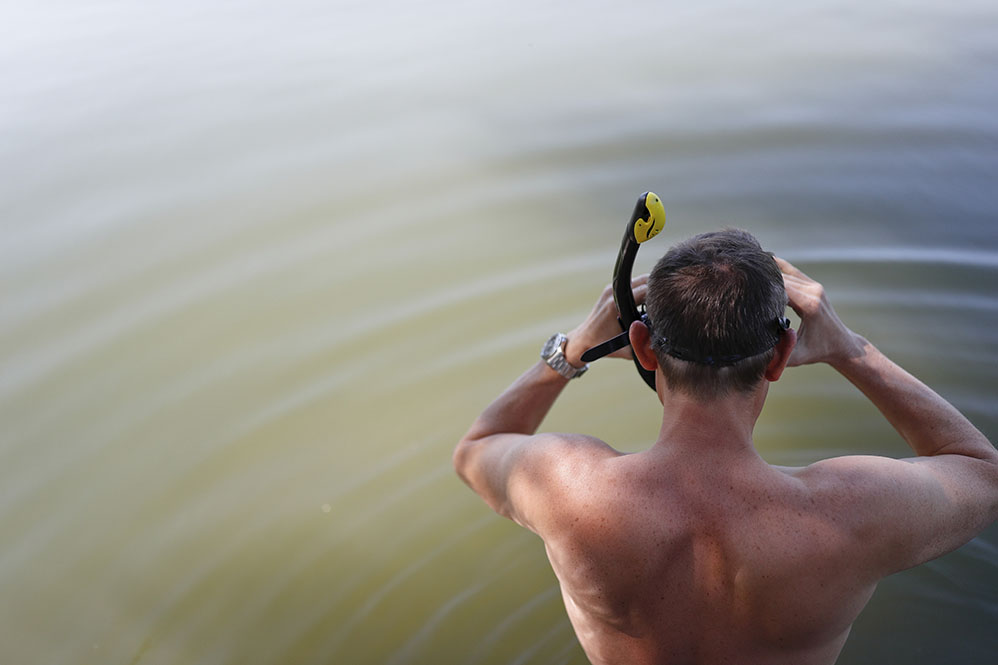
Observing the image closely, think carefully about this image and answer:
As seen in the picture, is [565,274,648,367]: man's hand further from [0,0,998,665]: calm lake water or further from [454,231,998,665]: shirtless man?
[0,0,998,665]: calm lake water

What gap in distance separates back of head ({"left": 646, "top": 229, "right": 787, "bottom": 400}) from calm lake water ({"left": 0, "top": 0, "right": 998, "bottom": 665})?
1.28 m

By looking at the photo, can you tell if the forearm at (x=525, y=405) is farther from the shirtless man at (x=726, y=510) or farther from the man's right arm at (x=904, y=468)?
the man's right arm at (x=904, y=468)

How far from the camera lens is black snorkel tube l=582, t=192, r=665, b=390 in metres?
1.83

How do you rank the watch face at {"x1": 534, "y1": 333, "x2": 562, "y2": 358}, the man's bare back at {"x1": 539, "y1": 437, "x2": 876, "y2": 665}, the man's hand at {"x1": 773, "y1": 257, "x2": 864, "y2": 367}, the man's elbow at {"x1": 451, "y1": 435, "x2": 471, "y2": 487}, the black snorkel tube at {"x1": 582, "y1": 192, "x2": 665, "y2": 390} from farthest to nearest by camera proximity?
1. the watch face at {"x1": 534, "y1": 333, "x2": 562, "y2": 358}
2. the man's elbow at {"x1": 451, "y1": 435, "x2": 471, "y2": 487}
3. the man's hand at {"x1": 773, "y1": 257, "x2": 864, "y2": 367}
4. the black snorkel tube at {"x1": 582, "y1": 192, "x2": 665, "y2": 390}
5. the man's bare back at {"x1": 539, "y1": 437, "x2": 876, "y2": 665}

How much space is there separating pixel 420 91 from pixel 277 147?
949mm

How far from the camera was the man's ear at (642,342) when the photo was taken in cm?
172

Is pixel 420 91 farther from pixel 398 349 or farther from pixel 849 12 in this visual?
pixel 849 12

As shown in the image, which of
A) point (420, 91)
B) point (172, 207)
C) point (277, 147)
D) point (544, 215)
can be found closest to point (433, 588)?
point (544, 215)

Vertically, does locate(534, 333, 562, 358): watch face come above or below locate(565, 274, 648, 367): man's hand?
below

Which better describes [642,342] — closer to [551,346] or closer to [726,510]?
[726,510]

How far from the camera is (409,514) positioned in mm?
3062

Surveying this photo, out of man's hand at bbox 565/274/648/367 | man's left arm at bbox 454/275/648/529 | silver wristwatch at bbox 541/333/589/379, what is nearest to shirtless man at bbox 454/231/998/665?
man's left arm at bbox 454/275/648/529

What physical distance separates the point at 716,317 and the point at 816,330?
533 millimetres

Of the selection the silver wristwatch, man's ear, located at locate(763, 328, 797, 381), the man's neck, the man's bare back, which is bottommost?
the man's bare back
